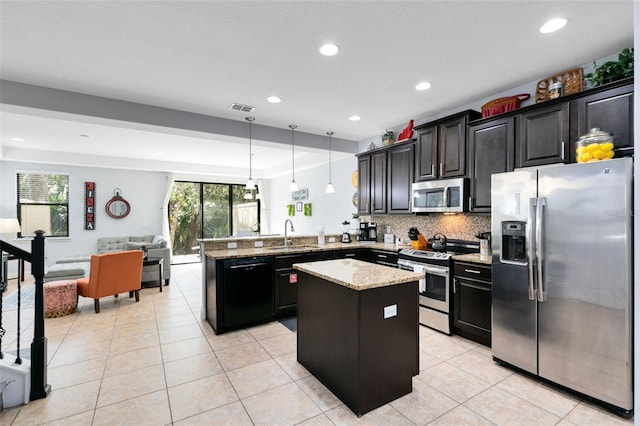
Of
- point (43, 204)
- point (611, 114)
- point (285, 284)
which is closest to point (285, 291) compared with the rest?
point (285, 284)

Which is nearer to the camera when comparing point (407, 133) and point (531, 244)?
point (531, 244)

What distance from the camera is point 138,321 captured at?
404 centimetres

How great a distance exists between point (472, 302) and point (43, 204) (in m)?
9.02

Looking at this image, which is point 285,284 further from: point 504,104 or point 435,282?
point 504,104

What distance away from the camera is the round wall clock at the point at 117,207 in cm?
775

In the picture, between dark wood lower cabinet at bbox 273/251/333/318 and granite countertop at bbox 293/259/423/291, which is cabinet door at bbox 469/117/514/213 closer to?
granite countertop at bbox 293/259/423/291

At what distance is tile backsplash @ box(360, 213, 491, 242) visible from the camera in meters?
3.93

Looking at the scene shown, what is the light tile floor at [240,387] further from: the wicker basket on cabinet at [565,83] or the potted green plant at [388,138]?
the potted green plant at [388,138]

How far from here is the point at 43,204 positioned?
717cm

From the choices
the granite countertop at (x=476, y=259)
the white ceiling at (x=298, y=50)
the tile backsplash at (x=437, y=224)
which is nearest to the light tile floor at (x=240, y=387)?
the granite countertop at (x=476, y=259)

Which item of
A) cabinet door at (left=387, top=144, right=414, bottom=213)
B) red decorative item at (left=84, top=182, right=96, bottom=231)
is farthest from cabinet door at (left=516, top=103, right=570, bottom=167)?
red decorative item at (left=84, top=182, right=96, bottom=231)

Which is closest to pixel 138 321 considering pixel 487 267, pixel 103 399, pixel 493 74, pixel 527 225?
pixel 103 399

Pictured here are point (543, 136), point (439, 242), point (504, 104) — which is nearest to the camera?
point (543, 136)

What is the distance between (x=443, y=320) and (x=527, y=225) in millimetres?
1532
